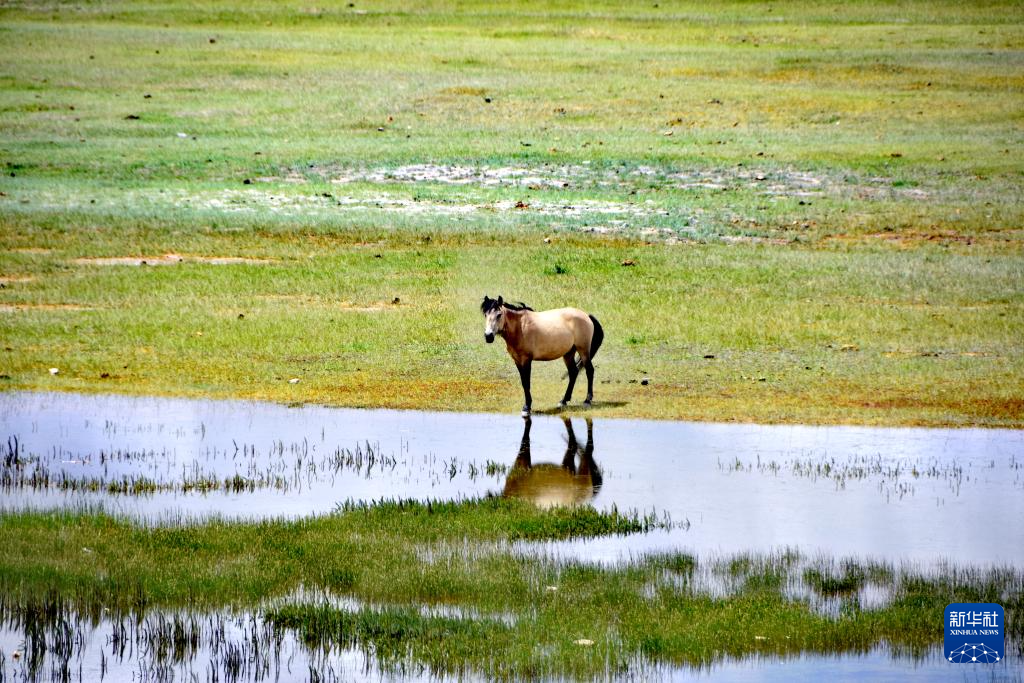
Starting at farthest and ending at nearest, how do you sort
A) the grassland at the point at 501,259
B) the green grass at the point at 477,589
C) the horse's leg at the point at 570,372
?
the horse's leg at the point at 570,372
the grassland at the point at 501,259
the green grass at the point at 477,589

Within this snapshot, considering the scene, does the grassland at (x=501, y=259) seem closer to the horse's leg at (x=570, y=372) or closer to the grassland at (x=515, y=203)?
the grassland at (x=515, y=203)

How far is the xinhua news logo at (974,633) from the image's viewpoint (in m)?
12.0

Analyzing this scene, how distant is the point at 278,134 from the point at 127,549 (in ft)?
114

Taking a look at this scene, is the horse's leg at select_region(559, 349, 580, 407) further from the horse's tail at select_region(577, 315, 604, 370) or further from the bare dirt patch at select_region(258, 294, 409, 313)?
the bare dirt patch at select_region(258, 294, 409, 313)

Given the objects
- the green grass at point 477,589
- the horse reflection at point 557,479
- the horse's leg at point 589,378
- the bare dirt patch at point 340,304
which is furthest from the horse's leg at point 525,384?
the bare dirt patch at point 340,304

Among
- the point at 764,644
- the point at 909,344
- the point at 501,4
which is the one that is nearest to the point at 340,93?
the point at 501,4

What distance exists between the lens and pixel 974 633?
12.4 m

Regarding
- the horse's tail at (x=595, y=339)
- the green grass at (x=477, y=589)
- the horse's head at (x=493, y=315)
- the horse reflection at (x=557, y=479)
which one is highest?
the horse's head at (x=493, y=315)

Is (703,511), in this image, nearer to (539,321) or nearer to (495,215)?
(539,321)

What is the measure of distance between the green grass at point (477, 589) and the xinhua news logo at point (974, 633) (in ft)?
0.57

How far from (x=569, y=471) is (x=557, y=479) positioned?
0.43 meters

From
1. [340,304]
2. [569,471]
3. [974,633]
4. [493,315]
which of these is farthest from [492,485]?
[340,304]

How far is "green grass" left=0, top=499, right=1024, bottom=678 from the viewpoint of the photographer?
12.3 metres

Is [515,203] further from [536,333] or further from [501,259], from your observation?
[536,333]
